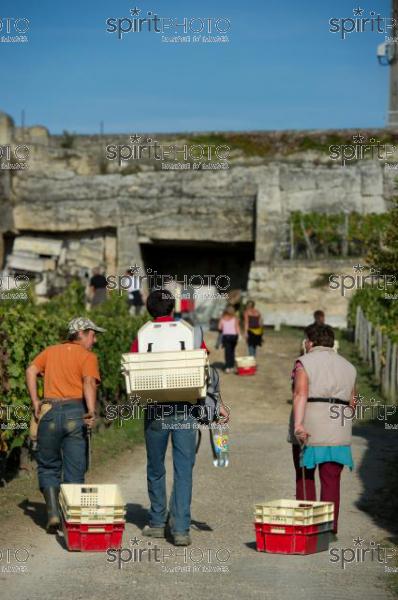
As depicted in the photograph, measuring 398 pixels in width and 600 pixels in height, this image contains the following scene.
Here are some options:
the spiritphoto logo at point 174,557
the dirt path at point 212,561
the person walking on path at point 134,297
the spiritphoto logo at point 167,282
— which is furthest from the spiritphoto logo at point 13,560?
the person walking on path at point 134,297

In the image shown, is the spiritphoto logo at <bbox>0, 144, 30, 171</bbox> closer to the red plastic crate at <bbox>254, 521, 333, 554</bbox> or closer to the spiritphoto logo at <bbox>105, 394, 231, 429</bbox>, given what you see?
the spiritphoto logo at <bbox>105, 394, 231, 429</bbox>

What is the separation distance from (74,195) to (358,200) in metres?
8.92

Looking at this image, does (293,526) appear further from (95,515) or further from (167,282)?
(167,282)

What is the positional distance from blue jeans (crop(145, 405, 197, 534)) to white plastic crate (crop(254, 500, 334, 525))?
2.51 ft

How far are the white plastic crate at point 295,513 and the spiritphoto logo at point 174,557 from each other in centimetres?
47

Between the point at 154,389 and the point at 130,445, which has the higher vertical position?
the point at 154,389

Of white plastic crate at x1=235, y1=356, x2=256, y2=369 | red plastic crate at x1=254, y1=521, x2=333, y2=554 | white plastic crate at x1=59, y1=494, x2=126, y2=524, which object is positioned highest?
white plastic crate at x1=59, y1=494, x2=126, y2=524

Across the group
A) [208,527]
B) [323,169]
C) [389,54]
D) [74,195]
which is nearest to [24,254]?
[74,195]

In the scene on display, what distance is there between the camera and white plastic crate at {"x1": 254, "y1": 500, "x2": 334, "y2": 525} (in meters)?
8.43

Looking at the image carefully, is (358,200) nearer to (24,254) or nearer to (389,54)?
(389,54)

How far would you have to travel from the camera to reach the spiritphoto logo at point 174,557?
8312 millimetres

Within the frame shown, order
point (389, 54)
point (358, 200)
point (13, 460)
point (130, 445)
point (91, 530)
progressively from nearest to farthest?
1. point (91, 530)
2. point (13, 460)
3. point (130, 445)
4. point (358, 200)
5. point (389, 54)

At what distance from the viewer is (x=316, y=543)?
8742 millimetres

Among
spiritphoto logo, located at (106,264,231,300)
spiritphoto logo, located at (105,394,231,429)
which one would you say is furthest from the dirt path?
spiritphoto logo, located at (106,264,231,300)
